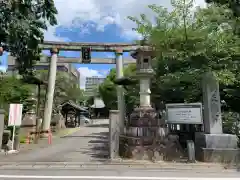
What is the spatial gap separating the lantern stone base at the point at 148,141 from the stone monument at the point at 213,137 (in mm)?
901

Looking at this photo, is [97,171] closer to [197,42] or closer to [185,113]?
[185,113]

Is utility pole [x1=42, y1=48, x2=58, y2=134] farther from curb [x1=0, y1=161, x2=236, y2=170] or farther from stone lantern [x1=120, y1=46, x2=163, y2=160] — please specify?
stone lantern [x1=120, y1=46, x2=163, y2=160]

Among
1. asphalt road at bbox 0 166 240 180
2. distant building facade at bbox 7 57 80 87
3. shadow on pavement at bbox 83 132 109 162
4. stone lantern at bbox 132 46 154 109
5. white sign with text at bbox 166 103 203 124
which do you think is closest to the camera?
asphalt road at bbox 0 166 240 180

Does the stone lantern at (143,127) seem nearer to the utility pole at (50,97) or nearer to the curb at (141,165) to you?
the curb at (141,165)

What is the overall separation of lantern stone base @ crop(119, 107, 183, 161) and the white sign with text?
0.58 metres

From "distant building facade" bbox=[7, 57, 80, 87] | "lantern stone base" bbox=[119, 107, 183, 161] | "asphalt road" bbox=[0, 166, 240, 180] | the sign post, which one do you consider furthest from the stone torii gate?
"asphalt road" bbox=[0, 166, 240, 180]

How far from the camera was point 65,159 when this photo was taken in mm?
7398

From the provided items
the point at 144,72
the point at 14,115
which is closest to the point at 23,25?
the point at 14,115

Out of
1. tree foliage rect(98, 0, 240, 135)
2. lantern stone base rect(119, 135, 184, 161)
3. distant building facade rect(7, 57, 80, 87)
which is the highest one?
distant building facade rect(7, 57, 80, 87)

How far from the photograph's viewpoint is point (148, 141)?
7352mm

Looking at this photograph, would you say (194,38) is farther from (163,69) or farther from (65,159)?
(65,159)

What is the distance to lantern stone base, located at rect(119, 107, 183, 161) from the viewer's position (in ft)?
23.9

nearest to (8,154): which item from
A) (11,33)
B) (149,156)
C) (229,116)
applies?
(11,33)

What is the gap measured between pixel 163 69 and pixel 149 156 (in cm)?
482
